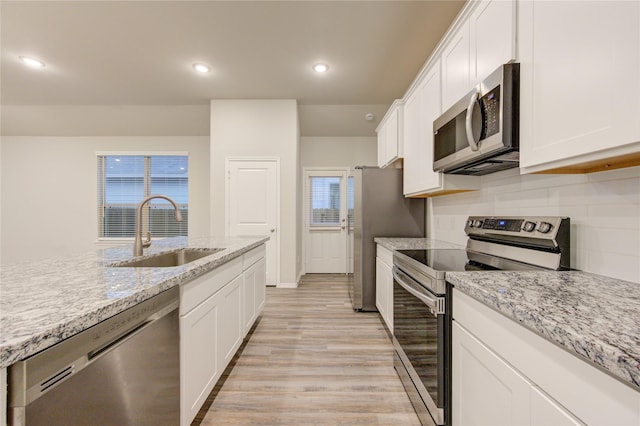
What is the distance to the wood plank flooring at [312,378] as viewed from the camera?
1.58 metres

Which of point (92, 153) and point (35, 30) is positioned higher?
point (35, 30)

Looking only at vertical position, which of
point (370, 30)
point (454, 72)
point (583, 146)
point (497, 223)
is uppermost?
point (370, 30)

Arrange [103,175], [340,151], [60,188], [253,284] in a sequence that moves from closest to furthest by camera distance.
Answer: [253,284]
[340,151]
[60,188]
[103,175]

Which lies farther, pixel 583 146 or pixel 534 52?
pixel 534 52

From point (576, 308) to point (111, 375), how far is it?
139 centimetres

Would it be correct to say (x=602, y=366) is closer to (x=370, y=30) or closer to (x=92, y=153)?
(x=370, y=30)

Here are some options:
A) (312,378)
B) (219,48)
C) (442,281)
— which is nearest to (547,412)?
(442,281)

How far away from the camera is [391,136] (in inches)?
129

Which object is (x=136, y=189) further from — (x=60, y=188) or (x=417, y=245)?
(x=417, y=245)

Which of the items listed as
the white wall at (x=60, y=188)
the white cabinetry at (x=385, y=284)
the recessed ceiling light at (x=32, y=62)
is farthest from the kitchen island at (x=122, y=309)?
the white wall at (x=60, y=188)

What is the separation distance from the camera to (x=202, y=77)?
366 centimetres

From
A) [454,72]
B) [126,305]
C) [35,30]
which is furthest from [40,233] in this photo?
[454,72]

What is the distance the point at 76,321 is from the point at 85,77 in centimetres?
459

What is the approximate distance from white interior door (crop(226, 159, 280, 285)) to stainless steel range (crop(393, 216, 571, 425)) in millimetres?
2798
